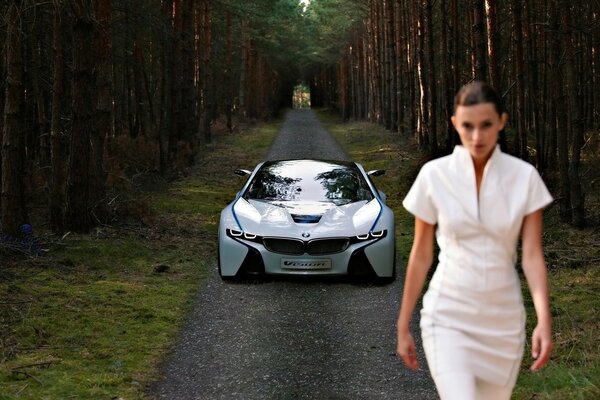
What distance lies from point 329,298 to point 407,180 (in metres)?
10.1

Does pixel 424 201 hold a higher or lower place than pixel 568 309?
higher

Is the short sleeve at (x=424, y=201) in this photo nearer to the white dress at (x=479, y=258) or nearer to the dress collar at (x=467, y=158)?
the white dress at (x=479, y=258)

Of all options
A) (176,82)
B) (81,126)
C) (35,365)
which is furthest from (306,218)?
(176,82)

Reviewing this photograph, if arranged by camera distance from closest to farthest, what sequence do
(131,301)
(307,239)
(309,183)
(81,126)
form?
(131,301)
(307,239)
(309,183)
(81,126)

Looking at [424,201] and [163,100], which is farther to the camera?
[163,100]

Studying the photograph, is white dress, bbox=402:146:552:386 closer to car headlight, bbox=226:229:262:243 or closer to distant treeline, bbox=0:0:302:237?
car headlight, bbox=226:229:262:243

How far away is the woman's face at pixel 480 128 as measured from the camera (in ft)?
8.74

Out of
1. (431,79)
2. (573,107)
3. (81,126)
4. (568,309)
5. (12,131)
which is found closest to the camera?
(568,309)

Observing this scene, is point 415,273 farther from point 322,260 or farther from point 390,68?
point 390,68

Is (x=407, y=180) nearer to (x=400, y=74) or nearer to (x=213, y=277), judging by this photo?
(x=213, y=277)

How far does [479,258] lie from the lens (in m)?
2.68

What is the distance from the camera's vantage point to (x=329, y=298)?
27.8 feet

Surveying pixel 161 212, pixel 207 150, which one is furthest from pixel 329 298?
pixel 207 150

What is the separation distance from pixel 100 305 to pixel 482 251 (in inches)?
240
